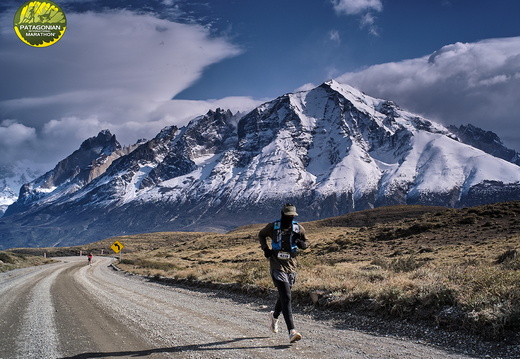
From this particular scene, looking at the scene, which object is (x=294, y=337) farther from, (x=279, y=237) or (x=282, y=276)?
(x=279, y=237)

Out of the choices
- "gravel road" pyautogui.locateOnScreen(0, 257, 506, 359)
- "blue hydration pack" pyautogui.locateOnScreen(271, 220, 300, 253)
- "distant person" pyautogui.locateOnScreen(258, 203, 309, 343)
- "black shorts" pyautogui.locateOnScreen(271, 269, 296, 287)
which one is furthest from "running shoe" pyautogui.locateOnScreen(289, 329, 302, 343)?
"blue hydration pack" pyautogui.locateOnScreen(271, 220, 300, 253)

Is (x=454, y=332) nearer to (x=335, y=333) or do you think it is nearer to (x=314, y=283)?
(x=335, y=333)

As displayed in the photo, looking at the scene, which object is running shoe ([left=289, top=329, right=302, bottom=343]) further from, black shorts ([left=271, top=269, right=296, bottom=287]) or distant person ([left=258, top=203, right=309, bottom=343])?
black shorts ([left=271, top=269, right=296, bottom=287])

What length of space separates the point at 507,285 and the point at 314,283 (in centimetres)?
650

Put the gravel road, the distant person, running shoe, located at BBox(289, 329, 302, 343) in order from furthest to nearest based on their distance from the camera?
the distant person → running shoe, located at BBox(289, 329, 302, 343) → the gravel road

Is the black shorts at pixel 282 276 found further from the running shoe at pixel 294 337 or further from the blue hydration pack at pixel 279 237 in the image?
the running shoe at pixel 294 337

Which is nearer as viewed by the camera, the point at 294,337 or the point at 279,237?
the point at 294,337

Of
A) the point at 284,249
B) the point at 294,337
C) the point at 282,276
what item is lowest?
the point at 294,337

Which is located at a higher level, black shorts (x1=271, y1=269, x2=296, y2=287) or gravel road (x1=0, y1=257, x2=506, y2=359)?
black shorts (x1=271, y1=269, x2=296, y2=287)

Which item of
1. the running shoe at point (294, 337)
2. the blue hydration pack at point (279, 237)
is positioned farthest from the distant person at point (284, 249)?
the running shoe at point (294, 337)

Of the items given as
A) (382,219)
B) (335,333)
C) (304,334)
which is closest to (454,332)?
(335,333)

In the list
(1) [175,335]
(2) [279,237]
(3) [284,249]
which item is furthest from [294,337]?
(1) [175,335]

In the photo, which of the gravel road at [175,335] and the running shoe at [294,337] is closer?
the gravel road at [175,335]

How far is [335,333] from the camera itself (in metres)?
9.41
